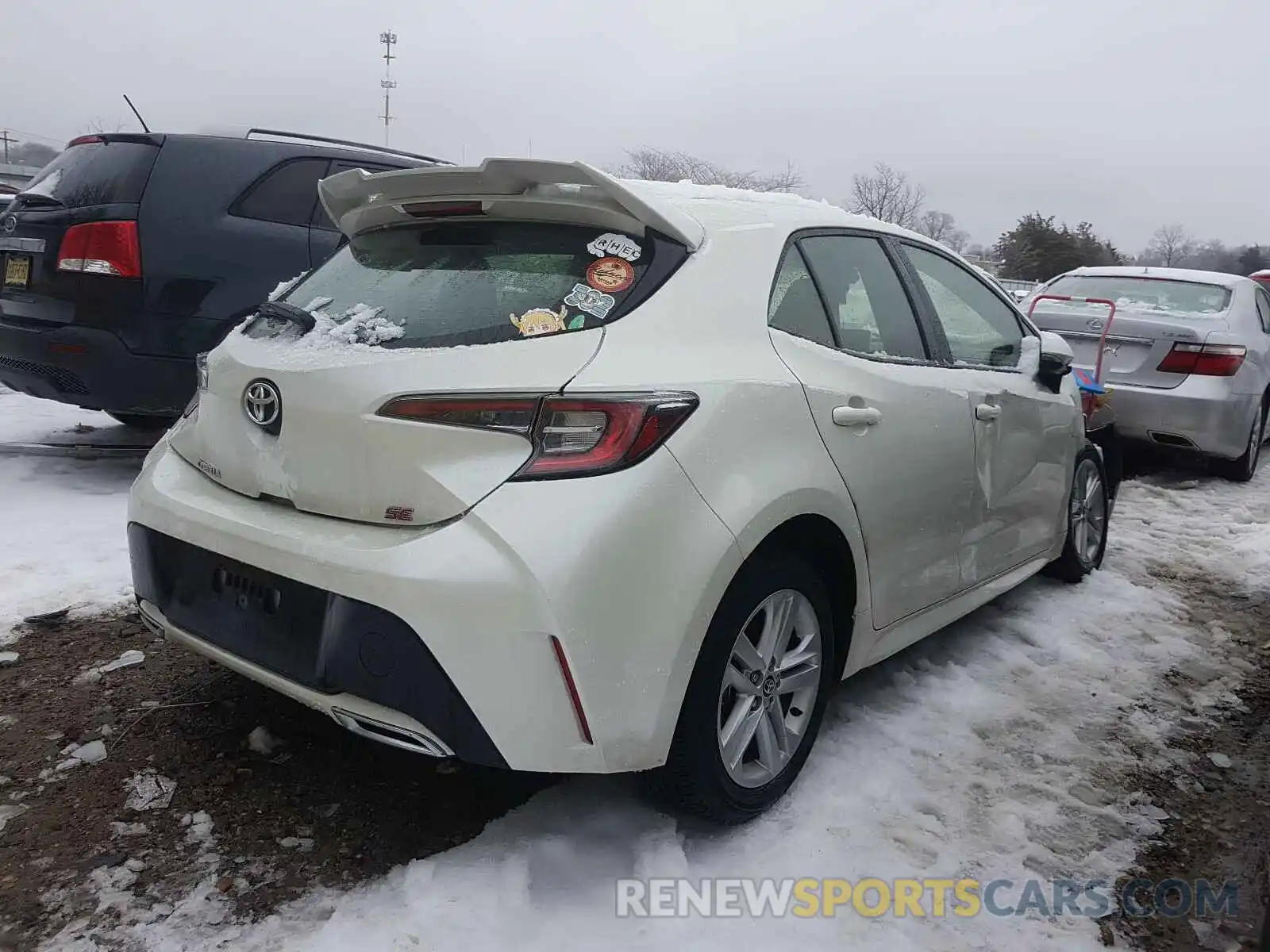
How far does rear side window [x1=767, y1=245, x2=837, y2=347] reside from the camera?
8.27 feet

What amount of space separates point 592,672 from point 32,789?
158cm

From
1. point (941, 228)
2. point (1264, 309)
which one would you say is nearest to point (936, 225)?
point (941, 228)

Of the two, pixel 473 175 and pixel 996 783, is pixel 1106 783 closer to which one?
pixel 996 783

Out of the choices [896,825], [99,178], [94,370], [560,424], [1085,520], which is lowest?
[896,825]

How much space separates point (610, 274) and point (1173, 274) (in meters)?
6.66

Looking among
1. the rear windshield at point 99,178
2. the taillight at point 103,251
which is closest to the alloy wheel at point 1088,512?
the taillight at point 103,251

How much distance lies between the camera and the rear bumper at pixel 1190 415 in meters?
6.31

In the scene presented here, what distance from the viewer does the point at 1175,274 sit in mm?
7328

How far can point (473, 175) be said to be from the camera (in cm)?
238

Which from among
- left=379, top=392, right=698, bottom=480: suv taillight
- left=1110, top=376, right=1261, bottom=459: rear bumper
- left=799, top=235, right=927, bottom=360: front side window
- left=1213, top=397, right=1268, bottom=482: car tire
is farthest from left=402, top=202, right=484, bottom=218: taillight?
left=1213, top=397, right=1268, bottom=482: car tire

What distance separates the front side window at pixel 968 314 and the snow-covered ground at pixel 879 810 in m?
1.13

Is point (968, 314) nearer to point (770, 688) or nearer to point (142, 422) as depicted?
point (770, 688)

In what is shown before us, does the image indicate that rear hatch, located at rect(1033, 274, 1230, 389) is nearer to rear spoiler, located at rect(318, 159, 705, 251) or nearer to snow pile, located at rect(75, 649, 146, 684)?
rear spoiler, located at rect(318, 159, 705, 251)

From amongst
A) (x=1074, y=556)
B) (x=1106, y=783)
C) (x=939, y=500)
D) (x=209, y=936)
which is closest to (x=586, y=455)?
(x=209, y=936)
